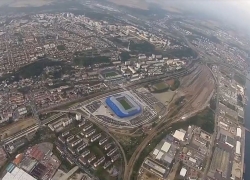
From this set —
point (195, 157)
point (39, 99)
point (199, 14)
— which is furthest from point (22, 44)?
point (199, 14)

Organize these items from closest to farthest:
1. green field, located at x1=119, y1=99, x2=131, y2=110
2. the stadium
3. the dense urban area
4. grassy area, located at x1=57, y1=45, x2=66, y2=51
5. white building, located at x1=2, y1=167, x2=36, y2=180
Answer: white building, located at x1=2, y1=167, x2=36, y2=180 < the dense urban area < the stadium < green field, located at x1=119, y1=99, x2=131, y2=110 < grassy area, located at x1=57, y1=45, x2=66, y2=51

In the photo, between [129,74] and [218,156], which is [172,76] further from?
[218,156]

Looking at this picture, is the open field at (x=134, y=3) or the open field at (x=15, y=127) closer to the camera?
the open field at (x=15, y=127)

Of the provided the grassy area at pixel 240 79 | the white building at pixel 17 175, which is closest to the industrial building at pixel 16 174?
the white building at pixel 17 175

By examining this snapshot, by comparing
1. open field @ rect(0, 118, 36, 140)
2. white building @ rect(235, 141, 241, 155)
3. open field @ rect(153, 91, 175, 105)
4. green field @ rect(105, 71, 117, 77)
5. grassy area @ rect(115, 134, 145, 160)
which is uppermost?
open field @ rect(153, 91, 175, 105)

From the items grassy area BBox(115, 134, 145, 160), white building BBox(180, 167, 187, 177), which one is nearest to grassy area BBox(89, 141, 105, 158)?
grassy area BBox(115, 134, 145, 160)

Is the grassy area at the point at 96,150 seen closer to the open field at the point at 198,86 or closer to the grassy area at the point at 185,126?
the grassy area at the point at 185,126

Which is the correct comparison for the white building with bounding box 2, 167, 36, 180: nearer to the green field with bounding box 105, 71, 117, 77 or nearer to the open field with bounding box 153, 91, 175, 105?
the open field with bounding box 153, 91, 175, 105
